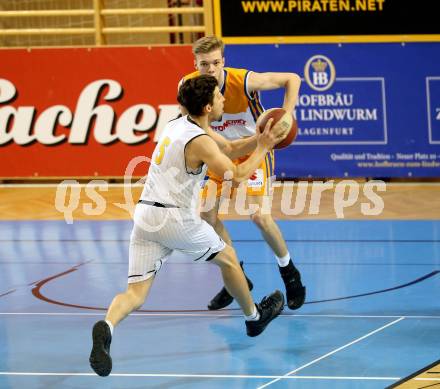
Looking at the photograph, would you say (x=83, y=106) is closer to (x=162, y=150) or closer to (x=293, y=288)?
(x=293, y=288)

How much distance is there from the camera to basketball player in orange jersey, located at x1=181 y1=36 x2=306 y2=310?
7633mm

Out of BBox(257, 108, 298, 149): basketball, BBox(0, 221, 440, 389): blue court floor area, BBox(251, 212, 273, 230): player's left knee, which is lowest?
BBox(0, 221, 440, 389): blue court floor area

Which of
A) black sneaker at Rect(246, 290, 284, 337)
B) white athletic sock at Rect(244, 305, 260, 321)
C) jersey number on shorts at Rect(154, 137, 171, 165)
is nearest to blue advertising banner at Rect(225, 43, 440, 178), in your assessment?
black sneaker at Rect(246, 290, 284, 337)

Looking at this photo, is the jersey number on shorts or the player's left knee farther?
the player's left knee

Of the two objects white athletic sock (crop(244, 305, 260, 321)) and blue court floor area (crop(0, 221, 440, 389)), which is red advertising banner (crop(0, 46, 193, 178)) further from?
white athletic sock (crop(244, 305, 260, 321))

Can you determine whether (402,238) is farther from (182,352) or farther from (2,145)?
(2,145)

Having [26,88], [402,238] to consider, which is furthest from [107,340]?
[26,88]

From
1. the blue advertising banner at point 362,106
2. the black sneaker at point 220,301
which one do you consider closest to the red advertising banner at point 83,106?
the blue advertising banner at point 362,106

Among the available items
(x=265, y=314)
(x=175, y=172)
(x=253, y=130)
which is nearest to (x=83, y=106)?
(x=253, y=130)

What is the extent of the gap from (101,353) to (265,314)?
1377 mm

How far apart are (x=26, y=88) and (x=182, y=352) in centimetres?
783

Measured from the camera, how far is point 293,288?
7742 mm

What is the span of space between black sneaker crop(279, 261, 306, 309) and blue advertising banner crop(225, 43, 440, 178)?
18.0 ft

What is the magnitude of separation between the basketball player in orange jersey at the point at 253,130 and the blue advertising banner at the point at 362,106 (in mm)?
5222
